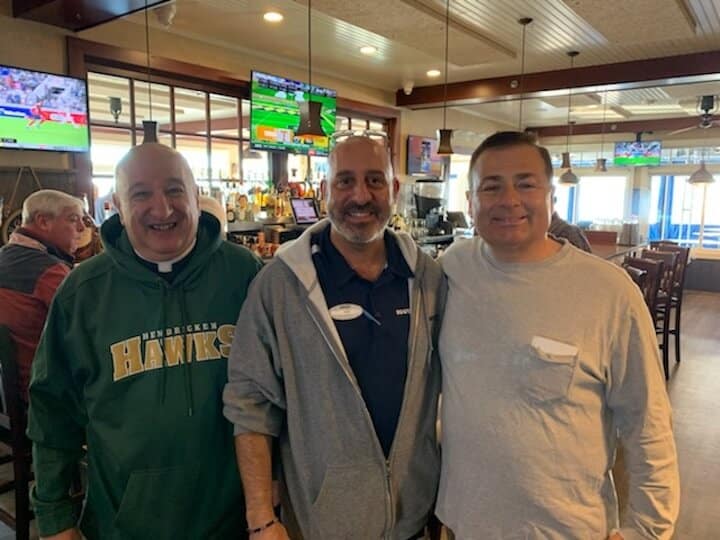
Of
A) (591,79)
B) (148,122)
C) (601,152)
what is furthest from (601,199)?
(148,122)

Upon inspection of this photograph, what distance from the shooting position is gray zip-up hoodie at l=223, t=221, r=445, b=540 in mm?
1268

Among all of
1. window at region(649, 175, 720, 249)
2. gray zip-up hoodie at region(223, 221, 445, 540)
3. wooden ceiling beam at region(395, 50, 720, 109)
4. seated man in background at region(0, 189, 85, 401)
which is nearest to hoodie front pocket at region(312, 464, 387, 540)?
gray zip-up hoodie at region(223, 221, 445, 540)

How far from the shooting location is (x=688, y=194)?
11945 mm

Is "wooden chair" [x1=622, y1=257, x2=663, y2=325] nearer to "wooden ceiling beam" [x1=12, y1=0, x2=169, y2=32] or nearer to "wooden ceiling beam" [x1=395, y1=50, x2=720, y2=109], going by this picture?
"wooden ceiling beam" [x1=395, y1=50, x2=720, y2=109]

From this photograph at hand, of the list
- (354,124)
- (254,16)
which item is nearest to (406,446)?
(254,16)

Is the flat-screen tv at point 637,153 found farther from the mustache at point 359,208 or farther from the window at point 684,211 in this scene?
the mustache at point 359,208

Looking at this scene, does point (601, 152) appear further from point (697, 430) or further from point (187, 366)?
point (187, 366)

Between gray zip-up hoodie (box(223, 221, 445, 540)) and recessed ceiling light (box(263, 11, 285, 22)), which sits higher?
recessed ceiling light (box(263, 11, 285, 22))

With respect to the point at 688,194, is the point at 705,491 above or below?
below

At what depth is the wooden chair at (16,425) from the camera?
205cm

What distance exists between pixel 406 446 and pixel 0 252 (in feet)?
7.87

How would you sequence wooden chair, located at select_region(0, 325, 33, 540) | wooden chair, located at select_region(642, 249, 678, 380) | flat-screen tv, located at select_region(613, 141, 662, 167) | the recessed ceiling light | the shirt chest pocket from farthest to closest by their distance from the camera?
flat-screen tv, located at select_region(613, 141, 662, 167) → wooden chair, located at select_region(642, 249, 678, 380) → the recessed ceiling light → wooden chair, located at select_region(0, 325, 33, 540) → the shirt chest pocket

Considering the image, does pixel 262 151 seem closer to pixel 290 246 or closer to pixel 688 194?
pixel 290 246

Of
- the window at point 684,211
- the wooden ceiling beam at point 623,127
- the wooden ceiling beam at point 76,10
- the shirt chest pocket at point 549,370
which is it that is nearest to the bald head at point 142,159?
the shirt chest pocket at point 549,370
